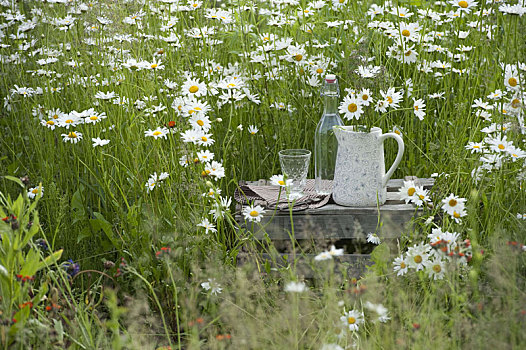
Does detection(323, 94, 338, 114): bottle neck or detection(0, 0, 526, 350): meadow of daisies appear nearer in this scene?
detection(0, 0, 526, 350): meadow of daisies

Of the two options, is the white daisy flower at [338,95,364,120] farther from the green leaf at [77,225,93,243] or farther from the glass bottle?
the green leaf at [77,225,93,243]

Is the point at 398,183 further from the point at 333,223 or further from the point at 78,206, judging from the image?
the point at 78,206

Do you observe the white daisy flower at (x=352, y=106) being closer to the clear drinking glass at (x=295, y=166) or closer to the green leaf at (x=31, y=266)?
the clear drinking glass at (x=295, y=166)

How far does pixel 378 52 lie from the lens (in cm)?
269

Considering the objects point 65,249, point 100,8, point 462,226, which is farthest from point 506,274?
point 100,8

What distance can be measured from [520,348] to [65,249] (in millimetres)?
1679

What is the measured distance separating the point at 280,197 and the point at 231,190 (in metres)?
0.47

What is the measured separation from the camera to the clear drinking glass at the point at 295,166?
6.96ft

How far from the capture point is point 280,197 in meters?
2.12

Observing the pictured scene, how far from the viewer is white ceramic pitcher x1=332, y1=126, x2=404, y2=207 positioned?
2.02m

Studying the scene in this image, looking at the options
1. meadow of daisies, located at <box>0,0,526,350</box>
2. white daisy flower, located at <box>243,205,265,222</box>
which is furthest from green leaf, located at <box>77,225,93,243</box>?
white daisy flower, located at <box>243,205,265,222</box>

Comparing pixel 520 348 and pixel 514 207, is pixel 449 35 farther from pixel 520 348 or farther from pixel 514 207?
pixel 520 348

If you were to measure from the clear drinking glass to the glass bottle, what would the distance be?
0.22 feet

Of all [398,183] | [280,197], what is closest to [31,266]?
[280,197]
